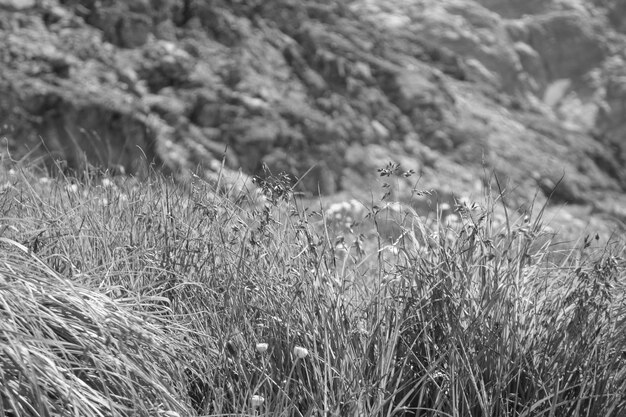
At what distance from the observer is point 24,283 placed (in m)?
2.35

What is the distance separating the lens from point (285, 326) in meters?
2.73

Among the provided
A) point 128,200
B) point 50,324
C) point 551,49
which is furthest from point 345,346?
point 551,49

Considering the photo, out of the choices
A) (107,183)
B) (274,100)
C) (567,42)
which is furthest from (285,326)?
(567,42)

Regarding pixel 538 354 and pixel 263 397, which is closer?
pixel 263 397

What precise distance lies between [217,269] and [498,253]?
1058 mm

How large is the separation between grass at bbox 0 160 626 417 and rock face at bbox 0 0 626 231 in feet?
14.8

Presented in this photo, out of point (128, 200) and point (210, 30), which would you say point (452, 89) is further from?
point (128, 200)

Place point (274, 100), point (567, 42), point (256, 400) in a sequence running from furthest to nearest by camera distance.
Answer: point (567, 42), point (274, 100), point (256, 400)

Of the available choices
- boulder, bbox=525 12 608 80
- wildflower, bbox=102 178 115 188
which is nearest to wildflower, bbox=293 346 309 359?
wildflower, bbox=102 178 115 188

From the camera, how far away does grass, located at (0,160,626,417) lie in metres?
2.33

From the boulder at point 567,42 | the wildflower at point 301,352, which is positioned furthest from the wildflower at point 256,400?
the boulder at point 567,42

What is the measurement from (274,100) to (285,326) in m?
9.08

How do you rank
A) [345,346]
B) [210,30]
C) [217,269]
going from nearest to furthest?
[345,346] < [217,269] < [210,30]

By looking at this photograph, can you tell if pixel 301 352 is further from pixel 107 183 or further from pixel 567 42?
pixel 567 42
